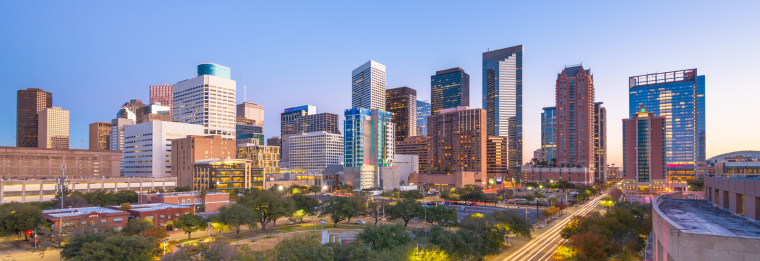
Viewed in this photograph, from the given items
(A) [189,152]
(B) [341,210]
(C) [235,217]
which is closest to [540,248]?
(B) [341,210]

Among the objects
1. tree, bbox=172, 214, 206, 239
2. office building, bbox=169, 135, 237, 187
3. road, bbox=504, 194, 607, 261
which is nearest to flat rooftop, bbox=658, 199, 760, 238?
road, bbox=504, 194, 607, 261

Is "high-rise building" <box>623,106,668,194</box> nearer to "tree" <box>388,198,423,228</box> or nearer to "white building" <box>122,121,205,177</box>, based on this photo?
"tree" <box>388,198,423,228</box>

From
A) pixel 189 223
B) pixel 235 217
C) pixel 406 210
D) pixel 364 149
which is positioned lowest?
pixel 189 223

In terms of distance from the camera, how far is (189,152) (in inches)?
6491

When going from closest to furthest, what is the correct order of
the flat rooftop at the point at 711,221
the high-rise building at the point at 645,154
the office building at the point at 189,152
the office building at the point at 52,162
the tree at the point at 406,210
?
the flat rooftop at the point at 711,221 → the tree at the point at 406,210 → the office building at the point at 52,162 → the office building at the point at 189,152 → the high-rise building at the point at 645,154

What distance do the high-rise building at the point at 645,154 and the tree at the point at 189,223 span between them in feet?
589

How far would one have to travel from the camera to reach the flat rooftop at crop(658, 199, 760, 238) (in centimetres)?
2412

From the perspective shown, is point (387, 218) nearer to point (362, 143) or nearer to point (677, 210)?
point (677, 210)

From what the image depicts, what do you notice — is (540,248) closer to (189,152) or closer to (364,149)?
(364,149)

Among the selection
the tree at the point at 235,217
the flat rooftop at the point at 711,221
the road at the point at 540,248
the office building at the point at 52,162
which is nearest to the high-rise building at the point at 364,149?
the office building at the point at 52,162

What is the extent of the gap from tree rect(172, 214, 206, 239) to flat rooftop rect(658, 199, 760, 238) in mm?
65802

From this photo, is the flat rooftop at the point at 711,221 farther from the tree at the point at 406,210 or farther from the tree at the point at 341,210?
the tree at the point at 341,210

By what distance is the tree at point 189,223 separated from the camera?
65750mm

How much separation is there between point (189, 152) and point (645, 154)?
200 m
